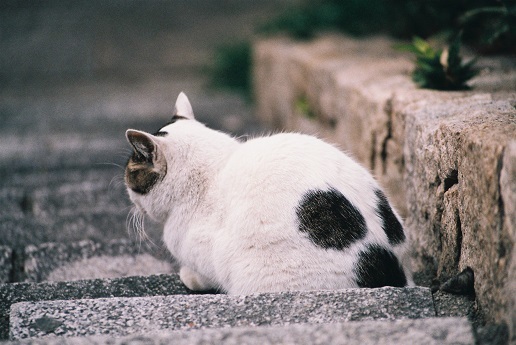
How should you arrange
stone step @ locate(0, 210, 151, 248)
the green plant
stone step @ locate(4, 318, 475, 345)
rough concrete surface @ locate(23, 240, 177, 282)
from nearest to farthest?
1. stone step @ locate(4, 318, 475, 345)
2. rough concrete surface @ locate(23, 240, 177, 282)
3. the green plant
4. stone step @ locate(0, 210, 151, 248)

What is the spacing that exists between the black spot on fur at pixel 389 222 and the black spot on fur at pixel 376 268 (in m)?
0.07

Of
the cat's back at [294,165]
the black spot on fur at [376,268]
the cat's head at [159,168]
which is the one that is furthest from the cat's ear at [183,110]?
the black spot on fur at [376,268]

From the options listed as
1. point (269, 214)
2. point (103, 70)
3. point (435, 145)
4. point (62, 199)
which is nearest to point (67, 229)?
point (62, 199)

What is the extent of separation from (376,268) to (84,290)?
0.93 m

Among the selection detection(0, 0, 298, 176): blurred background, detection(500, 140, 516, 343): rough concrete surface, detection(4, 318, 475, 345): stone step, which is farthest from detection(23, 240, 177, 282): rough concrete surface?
detection(0, 0, 298, 176): blurred background

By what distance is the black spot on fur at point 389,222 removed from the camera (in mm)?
1965

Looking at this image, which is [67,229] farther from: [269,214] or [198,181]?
[269,214]

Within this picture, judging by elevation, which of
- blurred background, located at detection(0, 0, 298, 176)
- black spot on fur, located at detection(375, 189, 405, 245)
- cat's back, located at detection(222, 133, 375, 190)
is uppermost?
cat's back, located at detection(222, 133, 375, 190)

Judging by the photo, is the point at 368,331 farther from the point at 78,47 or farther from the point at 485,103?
the point at 78,47

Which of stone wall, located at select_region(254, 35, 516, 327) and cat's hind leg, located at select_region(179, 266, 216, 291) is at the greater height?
stone wall, located at select_region(254, 35, 516, 327)

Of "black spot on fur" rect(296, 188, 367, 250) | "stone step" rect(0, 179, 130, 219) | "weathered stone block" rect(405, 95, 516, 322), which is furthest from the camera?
"stone step" rect(0, 179, 130, 219)

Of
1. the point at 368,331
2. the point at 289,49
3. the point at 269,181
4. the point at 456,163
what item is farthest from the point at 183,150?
the point at 289,49

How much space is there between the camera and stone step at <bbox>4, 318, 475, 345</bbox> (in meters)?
1.32

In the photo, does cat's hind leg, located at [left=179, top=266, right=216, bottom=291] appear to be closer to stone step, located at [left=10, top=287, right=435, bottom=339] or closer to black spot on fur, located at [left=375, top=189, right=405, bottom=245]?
stone step, located at [left=10, top=287, right=435, bottom=339]
